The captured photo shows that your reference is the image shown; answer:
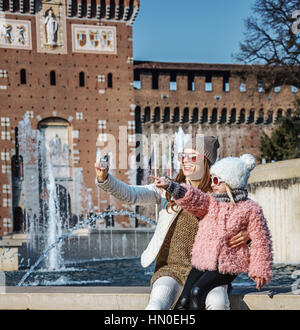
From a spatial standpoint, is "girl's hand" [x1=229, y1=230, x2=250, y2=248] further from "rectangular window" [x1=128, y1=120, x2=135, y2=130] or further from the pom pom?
"rectangular window" [x1=128, y1=120, x2=135, y2=130]

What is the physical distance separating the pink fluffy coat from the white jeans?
0.11 metres

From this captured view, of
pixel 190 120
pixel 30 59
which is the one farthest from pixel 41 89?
pixel 190 120

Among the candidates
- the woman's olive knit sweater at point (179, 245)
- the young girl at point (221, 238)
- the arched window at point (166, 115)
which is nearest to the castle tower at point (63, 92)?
the arched window at point (166, 115)

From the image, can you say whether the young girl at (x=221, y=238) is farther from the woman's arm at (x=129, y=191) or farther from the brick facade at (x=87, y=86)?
the brick facade at (x=87, y=86)

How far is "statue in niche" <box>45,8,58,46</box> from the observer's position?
17.7 m

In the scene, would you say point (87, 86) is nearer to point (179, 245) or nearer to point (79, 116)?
point (79, 116)

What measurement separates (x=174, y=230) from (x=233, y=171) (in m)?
0.43

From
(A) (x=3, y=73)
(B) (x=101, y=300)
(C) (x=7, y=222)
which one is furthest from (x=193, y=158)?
(A) (x=3, y=73)

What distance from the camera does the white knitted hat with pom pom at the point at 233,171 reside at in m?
2.35

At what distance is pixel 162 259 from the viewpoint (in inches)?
95.0

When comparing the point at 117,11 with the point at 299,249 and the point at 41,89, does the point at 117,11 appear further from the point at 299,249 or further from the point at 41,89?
the point at 299,249
